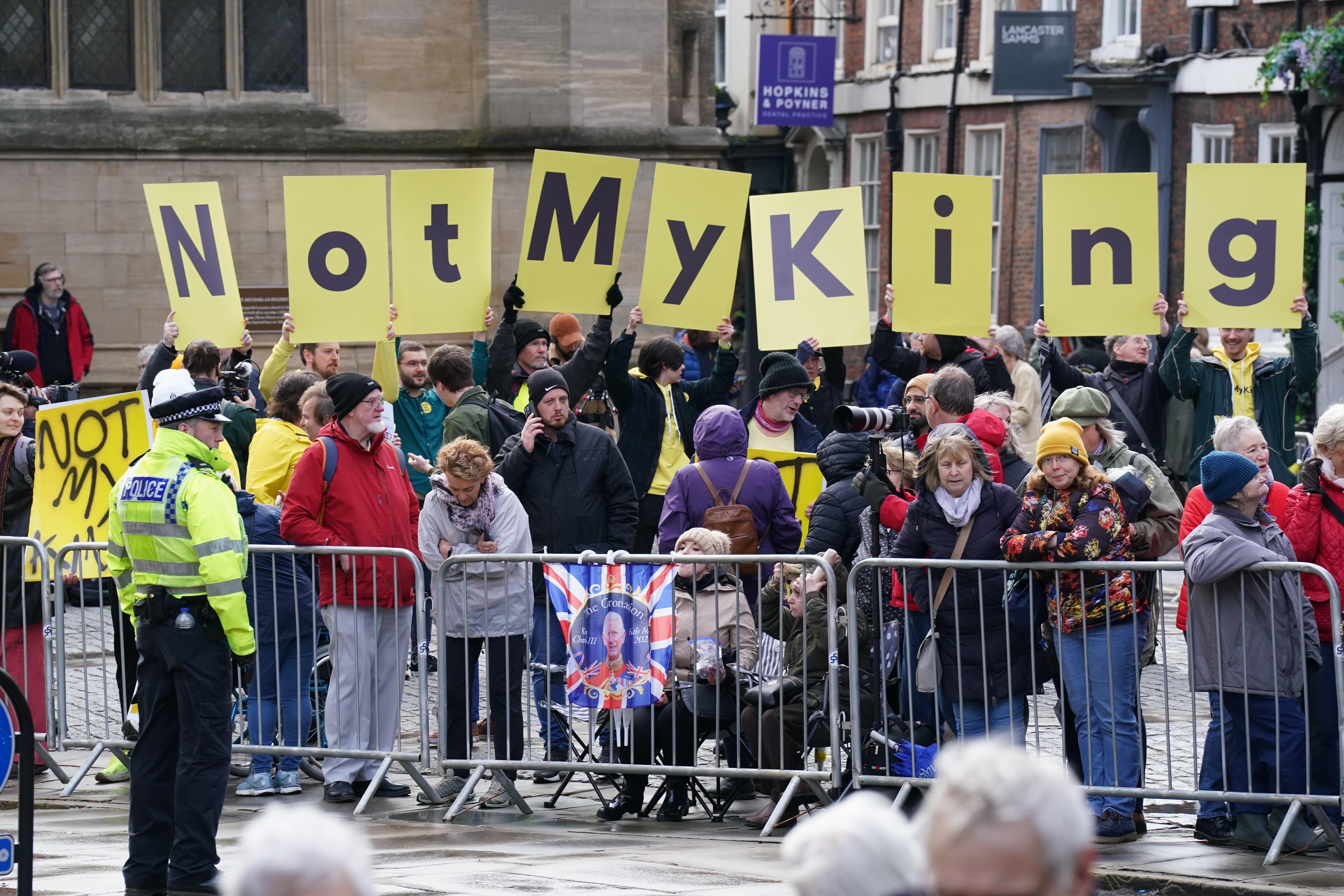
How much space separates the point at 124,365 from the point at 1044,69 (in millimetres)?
14614

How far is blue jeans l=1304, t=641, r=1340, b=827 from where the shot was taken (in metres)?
7.79

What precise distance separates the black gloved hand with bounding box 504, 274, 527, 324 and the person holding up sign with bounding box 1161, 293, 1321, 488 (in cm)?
368

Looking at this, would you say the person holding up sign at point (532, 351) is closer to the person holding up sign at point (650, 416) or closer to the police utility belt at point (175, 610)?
the person holding up sign at point (650, 416)

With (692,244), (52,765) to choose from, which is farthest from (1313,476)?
(52,765)

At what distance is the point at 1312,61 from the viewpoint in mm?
23297

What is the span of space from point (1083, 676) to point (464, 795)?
2569 millimetres

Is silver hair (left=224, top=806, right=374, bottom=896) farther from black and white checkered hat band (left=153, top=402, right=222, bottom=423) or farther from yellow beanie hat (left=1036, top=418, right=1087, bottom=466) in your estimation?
yellow beanie hat (left=1036, top=418, right=1087, bottom=466)

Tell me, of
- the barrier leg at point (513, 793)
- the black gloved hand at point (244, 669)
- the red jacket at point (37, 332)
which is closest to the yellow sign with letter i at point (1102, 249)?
the barrier leg at point (513, 793)

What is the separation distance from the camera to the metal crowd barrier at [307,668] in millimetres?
8805

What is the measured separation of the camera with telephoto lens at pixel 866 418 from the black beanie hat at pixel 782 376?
6.71 feet

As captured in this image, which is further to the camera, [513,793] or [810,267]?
A: [810,267]

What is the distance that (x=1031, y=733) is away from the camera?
10633mm

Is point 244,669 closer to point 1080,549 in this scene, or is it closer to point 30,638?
point 30,638

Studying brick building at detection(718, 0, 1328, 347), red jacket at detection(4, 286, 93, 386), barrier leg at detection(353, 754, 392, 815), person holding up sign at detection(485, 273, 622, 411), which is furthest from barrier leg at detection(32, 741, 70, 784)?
brick building at detection(718, 0, 1328, 347)
